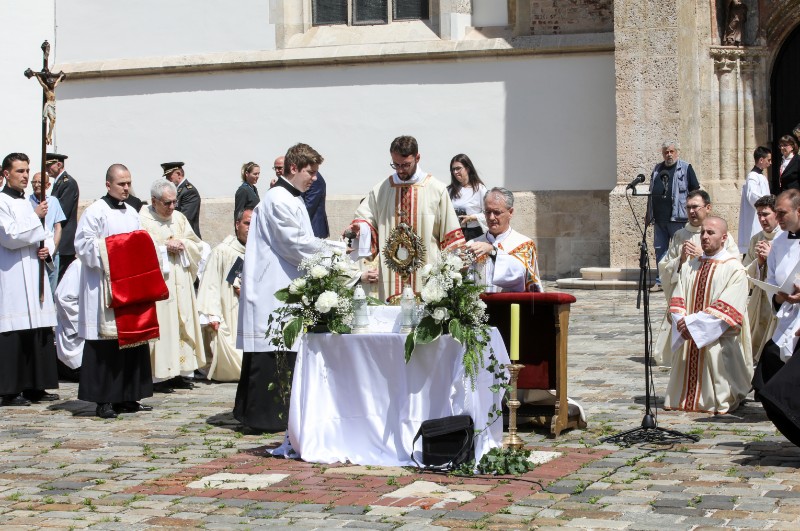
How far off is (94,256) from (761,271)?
5.07 metres

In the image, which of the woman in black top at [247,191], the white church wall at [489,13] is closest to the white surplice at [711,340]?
the woman in black top at [247,191]

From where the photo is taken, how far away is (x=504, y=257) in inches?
348

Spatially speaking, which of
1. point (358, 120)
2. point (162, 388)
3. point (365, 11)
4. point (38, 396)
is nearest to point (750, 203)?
point (358, 120)

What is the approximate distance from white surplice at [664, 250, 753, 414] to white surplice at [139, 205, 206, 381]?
3.99 m

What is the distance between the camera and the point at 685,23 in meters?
18.5

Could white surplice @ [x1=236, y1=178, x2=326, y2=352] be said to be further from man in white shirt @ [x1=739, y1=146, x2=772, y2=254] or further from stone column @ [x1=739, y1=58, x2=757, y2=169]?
stone column @ [x1=739, y1=58, x2=757, y2=169]

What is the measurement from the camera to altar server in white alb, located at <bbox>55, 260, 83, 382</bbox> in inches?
470

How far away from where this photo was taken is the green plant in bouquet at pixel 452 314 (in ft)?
25.2

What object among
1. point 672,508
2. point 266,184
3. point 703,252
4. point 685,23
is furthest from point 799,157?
point 672,508

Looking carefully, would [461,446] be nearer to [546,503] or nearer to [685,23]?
[546,503]

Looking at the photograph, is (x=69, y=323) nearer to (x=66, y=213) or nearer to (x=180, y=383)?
(x=180, y=383)

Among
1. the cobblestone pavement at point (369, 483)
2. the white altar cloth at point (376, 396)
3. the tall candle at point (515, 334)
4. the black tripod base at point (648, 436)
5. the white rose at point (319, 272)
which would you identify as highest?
the white rose at point (319, 272)

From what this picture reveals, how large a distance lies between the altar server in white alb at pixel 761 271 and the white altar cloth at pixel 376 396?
3231mm

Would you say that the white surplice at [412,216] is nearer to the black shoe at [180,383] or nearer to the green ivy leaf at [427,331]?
the green ivy leaf at [427,331]
